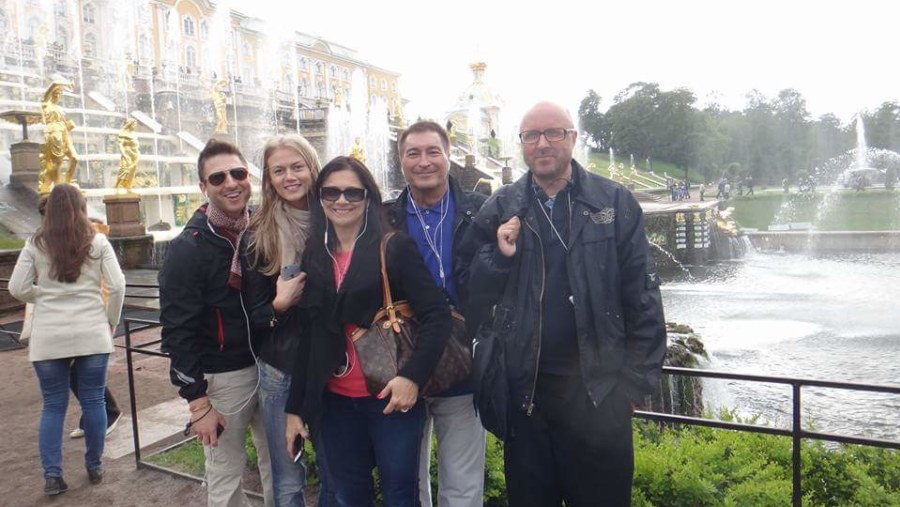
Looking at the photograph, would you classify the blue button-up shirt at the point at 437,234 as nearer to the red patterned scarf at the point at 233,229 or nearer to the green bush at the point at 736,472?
the red patterned scarf at the point at 233,229

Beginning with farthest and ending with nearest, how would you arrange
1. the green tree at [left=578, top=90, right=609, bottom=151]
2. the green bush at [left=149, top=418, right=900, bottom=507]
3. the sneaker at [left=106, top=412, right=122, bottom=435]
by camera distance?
1. the green tree at [left=578, top=90, right=609, bottom=151]
2. the sneaker at [left=106, top=412, right=122, bottom=435]
3. the green bush at [left=149, top=418, right=900, bottom=507]

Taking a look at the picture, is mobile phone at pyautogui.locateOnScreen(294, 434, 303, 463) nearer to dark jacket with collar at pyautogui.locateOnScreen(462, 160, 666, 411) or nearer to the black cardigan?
the black cardigan

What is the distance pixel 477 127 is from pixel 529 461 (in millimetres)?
69309

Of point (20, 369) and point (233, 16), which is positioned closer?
point (20, 369)

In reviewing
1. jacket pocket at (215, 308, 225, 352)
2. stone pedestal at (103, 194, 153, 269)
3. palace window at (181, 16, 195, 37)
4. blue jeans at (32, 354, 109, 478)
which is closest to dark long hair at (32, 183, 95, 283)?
blue jeans at (32, 354, 109, 478)

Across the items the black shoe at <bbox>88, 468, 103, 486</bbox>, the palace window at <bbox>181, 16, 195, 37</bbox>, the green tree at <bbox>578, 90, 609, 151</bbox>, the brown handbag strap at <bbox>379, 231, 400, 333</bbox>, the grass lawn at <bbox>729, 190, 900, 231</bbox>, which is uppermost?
the palace window at <bbox>181, 16, 195, 37</bbox>

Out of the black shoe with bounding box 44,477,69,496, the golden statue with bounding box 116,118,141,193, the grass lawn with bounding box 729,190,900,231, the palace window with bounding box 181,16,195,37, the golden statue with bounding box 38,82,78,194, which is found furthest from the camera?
the palace window with bounding box 181,16,195,37

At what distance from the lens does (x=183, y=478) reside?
421 cm

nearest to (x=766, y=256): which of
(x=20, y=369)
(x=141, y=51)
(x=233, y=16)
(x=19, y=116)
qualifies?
(x=20, y=369)

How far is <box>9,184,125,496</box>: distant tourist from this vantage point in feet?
12.9

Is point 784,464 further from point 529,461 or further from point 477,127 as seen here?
point 477,127

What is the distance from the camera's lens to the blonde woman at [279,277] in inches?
108

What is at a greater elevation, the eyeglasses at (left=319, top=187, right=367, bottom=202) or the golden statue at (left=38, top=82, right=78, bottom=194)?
the golden statue at (left=38, top=82, right=78, bottom=194)

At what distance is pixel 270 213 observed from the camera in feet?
9.33
